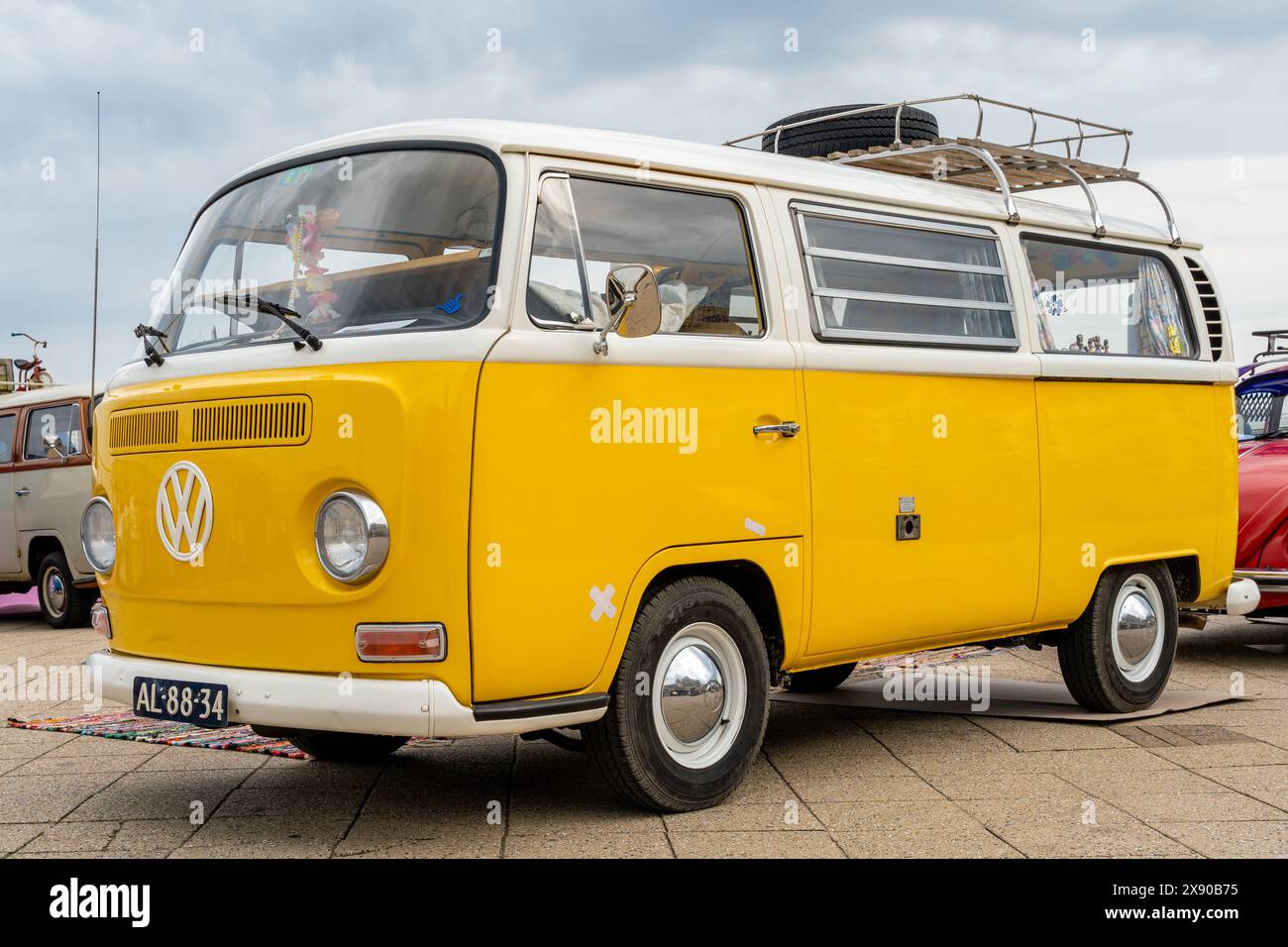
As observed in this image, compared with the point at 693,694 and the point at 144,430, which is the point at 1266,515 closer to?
the point at 693,694

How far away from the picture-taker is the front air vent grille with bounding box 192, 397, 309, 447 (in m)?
4.97

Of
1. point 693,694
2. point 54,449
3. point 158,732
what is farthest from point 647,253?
point 54,449

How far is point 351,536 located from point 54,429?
11557 millimetres

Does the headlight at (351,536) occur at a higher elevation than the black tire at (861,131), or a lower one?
lower

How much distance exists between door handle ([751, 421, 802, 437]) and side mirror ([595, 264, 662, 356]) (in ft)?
2.32

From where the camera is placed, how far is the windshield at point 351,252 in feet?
16.7

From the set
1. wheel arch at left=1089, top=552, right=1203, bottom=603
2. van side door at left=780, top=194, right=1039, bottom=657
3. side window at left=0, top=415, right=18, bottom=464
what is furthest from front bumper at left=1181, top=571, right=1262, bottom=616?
side window at left=0, top=415, right=18, bottom=464

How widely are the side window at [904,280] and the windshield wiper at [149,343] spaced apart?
8.31 feet

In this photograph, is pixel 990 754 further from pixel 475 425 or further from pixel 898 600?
pixel 475 425

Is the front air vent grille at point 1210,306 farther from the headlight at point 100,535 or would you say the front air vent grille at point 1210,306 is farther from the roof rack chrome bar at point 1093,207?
the headlight at point 100,535

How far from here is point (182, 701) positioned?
17.0 ft

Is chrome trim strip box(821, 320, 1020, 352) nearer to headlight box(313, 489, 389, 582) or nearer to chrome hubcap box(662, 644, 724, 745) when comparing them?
chrome hubcap box(662, 644, 724, 745)

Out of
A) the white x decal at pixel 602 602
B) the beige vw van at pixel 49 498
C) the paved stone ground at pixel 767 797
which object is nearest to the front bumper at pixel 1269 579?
the paved stone ground at pixel 767 797
